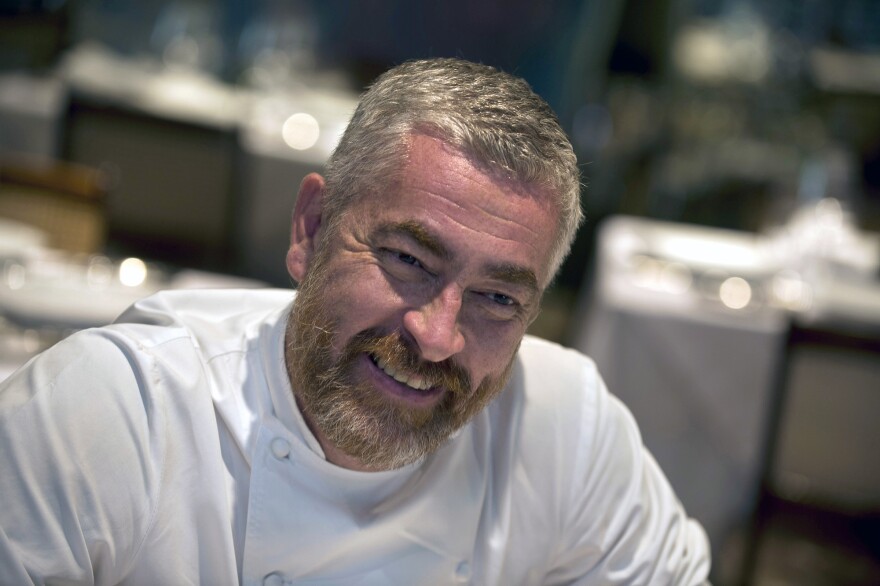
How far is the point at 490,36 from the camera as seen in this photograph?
9.77 metres

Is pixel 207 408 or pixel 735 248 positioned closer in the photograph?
pixel 207 408

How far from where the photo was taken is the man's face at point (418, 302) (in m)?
1.35

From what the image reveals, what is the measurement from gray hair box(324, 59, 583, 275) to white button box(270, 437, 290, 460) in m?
0.31

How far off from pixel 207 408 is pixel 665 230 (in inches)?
142

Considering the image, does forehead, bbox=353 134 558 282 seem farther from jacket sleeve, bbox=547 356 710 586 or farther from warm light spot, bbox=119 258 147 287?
warm light spot, bbox=119 258 147 287

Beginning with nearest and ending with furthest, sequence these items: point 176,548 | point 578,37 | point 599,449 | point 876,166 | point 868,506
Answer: point 176,548 < point 599,449 < point 868,506 < point 876,166 < point 578,37

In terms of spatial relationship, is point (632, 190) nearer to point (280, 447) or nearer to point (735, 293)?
point (735, 293)

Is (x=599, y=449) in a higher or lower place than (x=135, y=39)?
lower

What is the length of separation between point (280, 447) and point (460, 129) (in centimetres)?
49

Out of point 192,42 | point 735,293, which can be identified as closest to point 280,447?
point 735,293

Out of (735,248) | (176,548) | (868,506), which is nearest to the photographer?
(176,548)

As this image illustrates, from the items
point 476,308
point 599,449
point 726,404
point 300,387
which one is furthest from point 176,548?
point 726,404

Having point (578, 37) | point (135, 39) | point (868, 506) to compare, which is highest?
point (578, 37)

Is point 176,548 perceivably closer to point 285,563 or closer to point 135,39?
point 285,563
